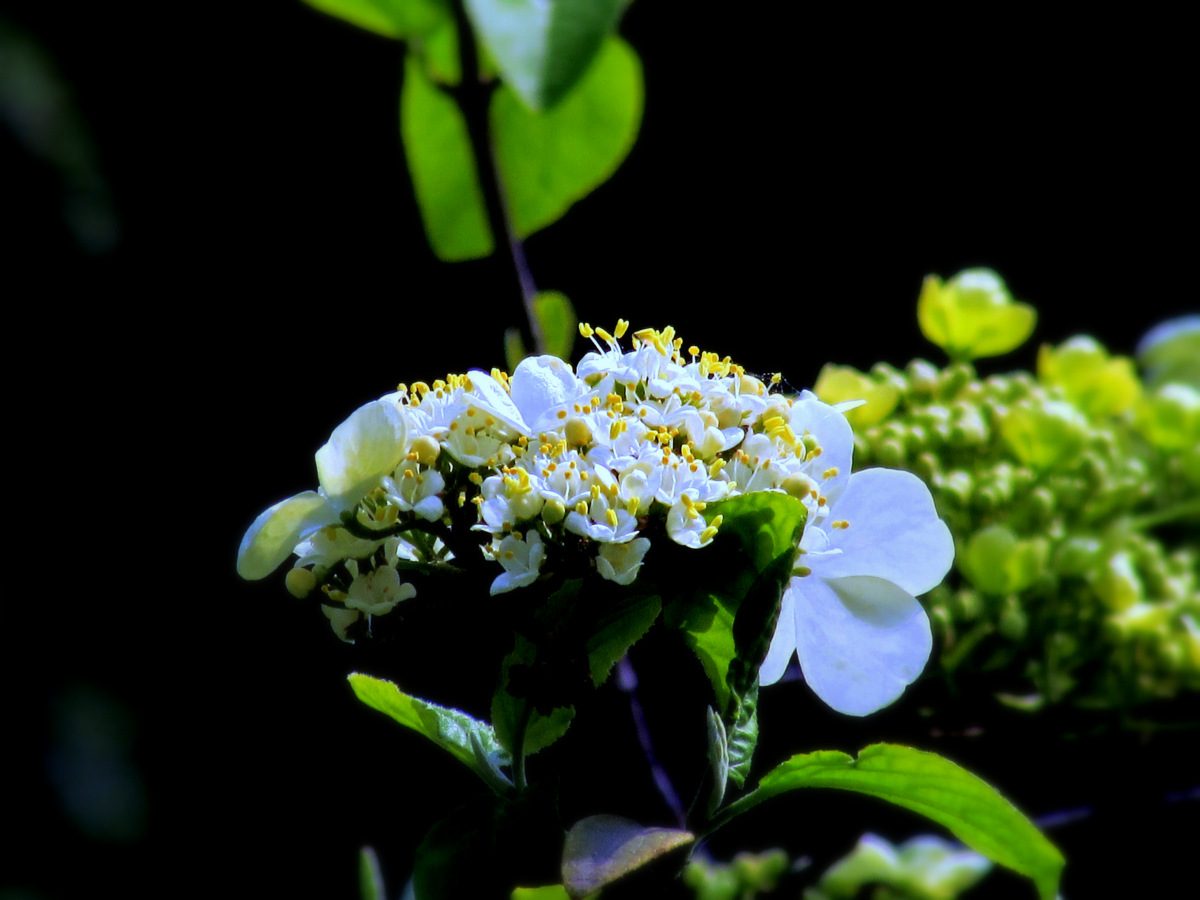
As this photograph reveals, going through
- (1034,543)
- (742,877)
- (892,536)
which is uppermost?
(892,536)

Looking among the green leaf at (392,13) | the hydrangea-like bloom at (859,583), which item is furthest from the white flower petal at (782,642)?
the green leaf at (392,13)

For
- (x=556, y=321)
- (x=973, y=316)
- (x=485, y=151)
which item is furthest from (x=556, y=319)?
(x=973, y=316)

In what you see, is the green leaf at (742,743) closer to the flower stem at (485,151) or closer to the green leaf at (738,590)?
the green leaf at (738,590)

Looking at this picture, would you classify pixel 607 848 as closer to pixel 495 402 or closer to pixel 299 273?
pixel 495 402

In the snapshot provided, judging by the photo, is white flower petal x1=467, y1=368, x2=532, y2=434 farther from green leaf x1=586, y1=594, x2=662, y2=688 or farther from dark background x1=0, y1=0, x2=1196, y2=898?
dark background x1=0, y1=0, x2=1196, y2=898

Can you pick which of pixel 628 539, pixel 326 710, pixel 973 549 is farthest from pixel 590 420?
pixel 326 710

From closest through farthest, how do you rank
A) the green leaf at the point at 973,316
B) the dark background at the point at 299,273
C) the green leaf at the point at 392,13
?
the green leaf at the point at 392,13
the green leaf at the point at 973,316
the dark background at the point at 299,273

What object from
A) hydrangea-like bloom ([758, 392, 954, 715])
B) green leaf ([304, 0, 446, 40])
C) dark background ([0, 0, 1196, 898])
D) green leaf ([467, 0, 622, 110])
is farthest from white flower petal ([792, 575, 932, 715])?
dark background ([0, 0, 1196, 898])
